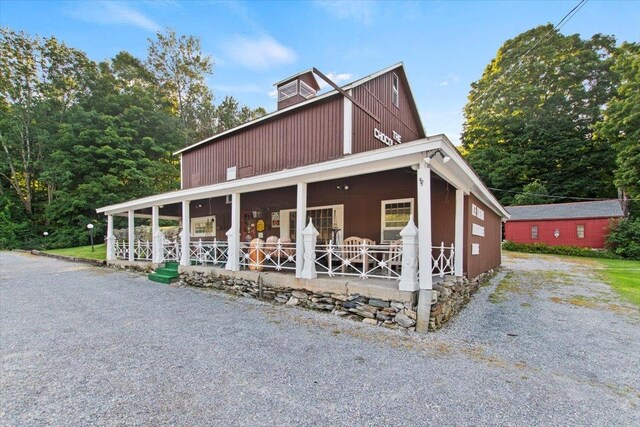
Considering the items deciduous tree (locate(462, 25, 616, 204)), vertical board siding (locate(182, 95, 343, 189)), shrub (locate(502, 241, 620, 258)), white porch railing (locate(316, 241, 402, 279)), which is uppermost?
deciduous tree (locate(462, 25, 616, 204))

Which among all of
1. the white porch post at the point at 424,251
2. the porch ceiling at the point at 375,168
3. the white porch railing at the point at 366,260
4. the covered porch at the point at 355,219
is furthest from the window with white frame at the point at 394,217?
the white porch post at the point at 424,251

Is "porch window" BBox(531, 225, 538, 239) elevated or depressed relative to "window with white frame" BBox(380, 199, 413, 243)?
depressed

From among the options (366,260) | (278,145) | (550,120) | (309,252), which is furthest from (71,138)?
(550,120)

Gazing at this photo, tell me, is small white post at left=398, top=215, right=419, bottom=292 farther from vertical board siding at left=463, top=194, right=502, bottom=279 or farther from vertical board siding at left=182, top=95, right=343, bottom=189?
vertical board siding at left=182, top=95, right=343, bottom=189

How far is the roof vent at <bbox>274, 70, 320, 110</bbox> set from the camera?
9.90m

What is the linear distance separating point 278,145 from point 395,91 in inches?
174

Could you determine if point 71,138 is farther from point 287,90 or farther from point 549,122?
point 549,122

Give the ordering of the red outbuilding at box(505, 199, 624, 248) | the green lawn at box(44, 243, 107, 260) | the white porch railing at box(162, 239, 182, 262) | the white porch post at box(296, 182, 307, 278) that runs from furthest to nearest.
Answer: the red outbuilding at box(505, 199, 624, 248)
the green lawn at box(44, 243, 107, 260)
the white porch railing at box(162, 239, 182, 262)
the white porch post at box(296, 182, 307, 278)

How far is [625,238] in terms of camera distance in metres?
18.2

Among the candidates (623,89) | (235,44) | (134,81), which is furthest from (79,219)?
(623,89)

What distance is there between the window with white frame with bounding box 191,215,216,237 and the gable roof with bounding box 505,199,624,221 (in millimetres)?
21773

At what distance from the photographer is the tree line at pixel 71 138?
20984 millimetres

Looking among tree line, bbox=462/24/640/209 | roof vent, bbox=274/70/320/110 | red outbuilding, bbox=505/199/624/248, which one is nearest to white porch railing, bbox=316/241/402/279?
roof vent, bbox=274/70/320/110

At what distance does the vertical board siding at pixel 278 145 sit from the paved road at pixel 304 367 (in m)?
4.55
